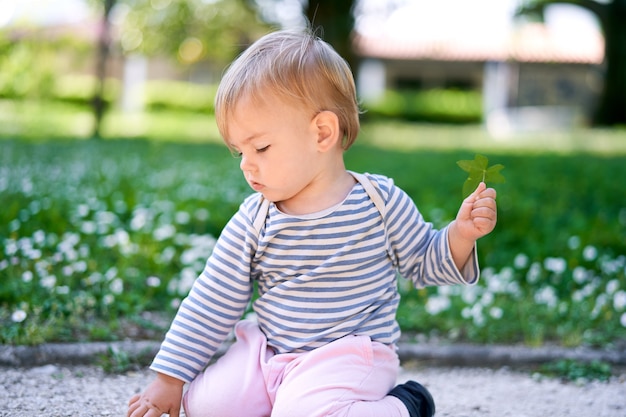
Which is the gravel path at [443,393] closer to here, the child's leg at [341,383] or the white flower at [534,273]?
the child's leg at [341,383]

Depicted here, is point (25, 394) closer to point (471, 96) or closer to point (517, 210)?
point (517, 210)

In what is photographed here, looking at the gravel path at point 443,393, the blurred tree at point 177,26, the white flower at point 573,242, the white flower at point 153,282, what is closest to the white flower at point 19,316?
the gravel path at point 443,393

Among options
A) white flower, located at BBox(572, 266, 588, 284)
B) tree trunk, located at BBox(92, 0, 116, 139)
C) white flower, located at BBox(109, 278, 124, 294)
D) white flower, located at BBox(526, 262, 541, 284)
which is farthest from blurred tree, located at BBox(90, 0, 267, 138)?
white flower, located at BBox(109, 278, 124, 294)

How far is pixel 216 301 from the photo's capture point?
6.91 ft

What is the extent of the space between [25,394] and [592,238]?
3.32m

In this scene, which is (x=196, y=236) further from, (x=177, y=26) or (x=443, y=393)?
(x=177, y=26)

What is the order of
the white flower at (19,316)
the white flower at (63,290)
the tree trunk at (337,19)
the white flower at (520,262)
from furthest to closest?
the tree trunk at (337,19) → the white flower at (520,262) → the white flower at (63,290) → the white flower at (19,316)

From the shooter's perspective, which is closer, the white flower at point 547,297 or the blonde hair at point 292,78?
the blonde hair at point 292,78

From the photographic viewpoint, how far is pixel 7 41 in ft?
52.6

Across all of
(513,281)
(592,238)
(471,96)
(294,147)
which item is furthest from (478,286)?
(471,96)

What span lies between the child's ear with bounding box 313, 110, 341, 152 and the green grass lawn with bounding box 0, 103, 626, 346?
4.11 ft

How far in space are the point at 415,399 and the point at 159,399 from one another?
0.68m

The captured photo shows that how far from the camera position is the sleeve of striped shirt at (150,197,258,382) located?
6.83ft

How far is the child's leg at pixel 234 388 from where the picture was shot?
6.68 ft
